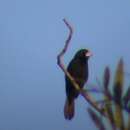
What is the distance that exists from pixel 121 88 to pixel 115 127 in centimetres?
9

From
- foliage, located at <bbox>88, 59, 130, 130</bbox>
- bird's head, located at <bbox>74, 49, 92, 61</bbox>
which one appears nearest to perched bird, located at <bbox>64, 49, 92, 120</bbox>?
bird's head, located at <bbox>74, 49, 92, 61</bbox>

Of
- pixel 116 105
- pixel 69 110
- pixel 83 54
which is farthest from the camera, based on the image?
pixel 83 54

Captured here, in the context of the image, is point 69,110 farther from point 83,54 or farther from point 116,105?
point 116,105

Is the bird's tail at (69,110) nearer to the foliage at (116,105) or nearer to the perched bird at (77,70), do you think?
the perched bird at (77,70)

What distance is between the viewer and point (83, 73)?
5.94 feet

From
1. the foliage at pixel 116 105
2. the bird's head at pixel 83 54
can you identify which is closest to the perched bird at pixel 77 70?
the bird's head at pixel 83 54

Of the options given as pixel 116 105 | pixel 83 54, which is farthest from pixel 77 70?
pixel 116 105

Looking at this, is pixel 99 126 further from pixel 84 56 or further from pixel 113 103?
pixel 84 56

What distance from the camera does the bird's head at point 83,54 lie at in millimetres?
1788

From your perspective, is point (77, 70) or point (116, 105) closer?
point (116, 105)

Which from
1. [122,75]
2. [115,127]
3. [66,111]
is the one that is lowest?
[66,111]

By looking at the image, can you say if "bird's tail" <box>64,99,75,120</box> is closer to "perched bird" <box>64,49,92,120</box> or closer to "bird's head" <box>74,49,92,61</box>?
"perched bird" <box>64,49,92,120</box>

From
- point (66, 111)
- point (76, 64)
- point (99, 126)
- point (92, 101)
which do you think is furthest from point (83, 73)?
point (99, 126)

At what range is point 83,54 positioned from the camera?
1803 mm
